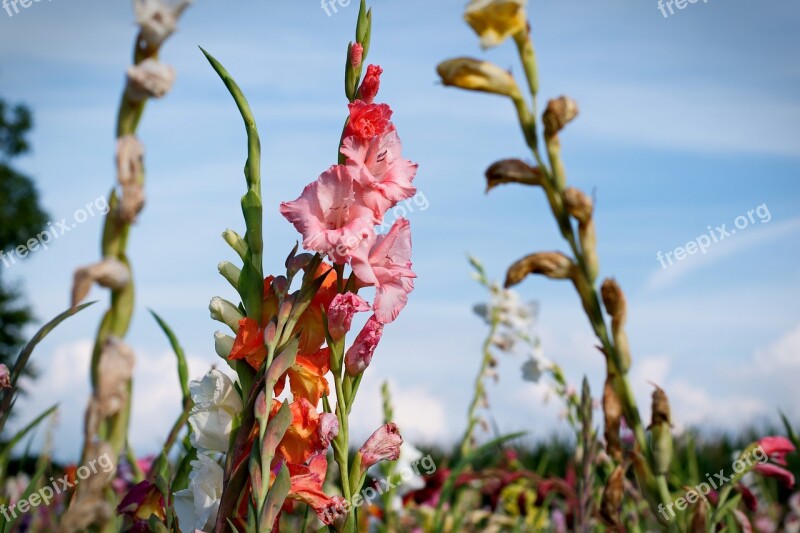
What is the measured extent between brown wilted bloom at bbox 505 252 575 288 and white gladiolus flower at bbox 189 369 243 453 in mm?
459

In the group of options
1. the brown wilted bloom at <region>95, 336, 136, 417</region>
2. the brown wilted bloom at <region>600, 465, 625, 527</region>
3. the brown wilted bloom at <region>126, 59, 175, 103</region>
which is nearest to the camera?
the brown wilted bloom at <region>95, 336, 136, 417</region>

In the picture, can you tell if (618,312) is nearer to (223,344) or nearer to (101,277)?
(223,344)

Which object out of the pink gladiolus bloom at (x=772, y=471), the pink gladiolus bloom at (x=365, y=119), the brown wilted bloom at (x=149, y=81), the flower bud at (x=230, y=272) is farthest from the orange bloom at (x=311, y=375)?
the pink gladiolus bloom at (x=772, y=471)

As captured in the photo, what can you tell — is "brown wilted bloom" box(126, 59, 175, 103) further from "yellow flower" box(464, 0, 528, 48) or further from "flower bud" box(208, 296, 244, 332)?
"yellow flower" box(464, 0, 528, 48)

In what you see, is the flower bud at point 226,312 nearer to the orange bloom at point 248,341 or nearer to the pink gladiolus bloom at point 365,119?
the orange bloom at point 248,341

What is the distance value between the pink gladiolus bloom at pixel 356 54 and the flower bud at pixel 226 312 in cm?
29

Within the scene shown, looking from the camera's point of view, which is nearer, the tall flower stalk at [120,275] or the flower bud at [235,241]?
the tall flower stalk at [120,275]

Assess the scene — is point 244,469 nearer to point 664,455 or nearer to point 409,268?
point 409,268

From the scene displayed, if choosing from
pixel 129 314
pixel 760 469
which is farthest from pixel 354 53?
pixel 760 469

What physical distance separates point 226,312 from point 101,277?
319mm

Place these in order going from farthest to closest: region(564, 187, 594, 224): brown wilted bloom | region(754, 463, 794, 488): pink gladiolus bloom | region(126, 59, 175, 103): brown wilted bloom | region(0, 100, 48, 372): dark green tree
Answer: region(0, 100, 48, 372): dark green tree < region(754, 463, 794, 488): pink gladiolus bloom < region(564, 187, 594, 224): brown wilted bloom < region(126, 59, 175, 103): brown wilted bloom

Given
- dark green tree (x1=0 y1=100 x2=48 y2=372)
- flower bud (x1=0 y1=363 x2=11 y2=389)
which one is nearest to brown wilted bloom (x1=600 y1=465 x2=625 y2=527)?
flower bud (x1=0 y1=363 x2=11 y2=389)

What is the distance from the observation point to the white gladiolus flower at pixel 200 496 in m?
0.89

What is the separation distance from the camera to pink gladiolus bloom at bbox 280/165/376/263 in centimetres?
85
